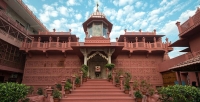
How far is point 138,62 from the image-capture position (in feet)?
44.8

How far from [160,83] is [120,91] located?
24.3ft

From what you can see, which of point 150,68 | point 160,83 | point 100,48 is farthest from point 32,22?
point 160,83

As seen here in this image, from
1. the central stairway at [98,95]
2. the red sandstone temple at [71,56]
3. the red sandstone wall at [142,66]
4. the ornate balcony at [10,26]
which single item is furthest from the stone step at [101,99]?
the ornate balcony at [10,26]

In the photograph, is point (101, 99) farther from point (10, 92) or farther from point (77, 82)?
point (10, 92)

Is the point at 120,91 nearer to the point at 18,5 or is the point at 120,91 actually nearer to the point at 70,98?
the point at 70,98

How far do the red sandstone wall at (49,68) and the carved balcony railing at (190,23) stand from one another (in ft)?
35.0

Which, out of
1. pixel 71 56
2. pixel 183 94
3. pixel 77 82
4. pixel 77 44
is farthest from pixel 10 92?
pixel 71 56

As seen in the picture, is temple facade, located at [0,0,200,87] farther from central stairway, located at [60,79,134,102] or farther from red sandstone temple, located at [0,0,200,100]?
central stairway, located at [60,79,134,102]

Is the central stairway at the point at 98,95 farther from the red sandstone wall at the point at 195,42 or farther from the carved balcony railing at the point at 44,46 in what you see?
the red sandstone wall at the point at 195,42

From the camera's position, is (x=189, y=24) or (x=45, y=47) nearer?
(x=189, y=24)

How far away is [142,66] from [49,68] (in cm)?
1092

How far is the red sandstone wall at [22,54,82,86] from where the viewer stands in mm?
13109

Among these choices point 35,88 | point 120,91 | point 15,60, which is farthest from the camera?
point 15,60

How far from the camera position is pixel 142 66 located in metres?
13.5
